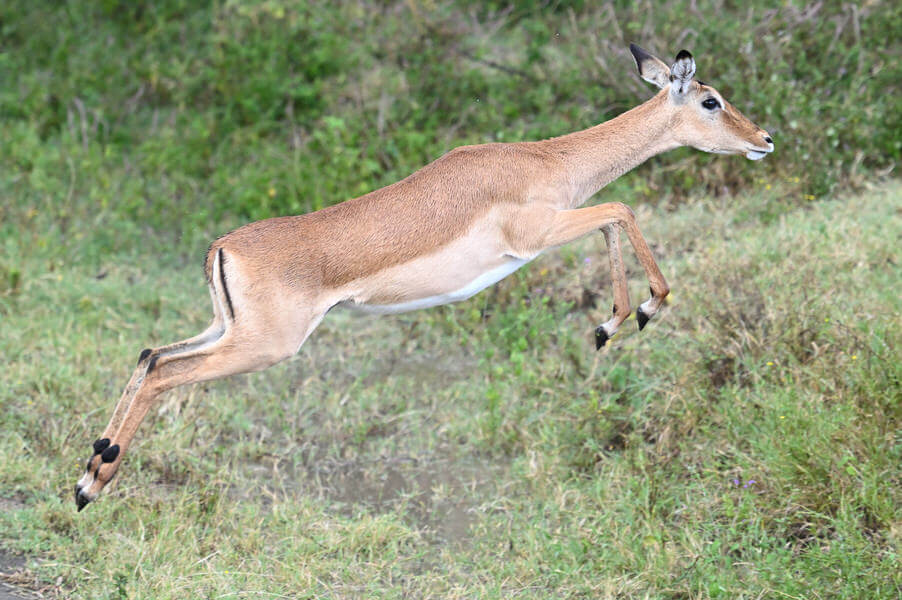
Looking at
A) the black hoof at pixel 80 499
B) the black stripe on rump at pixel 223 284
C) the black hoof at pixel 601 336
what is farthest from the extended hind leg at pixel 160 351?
the black hoof at pixel 601 336

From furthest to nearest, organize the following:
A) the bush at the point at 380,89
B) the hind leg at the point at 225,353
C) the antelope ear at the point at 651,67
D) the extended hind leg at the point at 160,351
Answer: the bush at the point at 380,89 < the antelope ear at the point at 651,67 < the extended hind leg at the point at 160,351 < the hind leg at the point at 225,353

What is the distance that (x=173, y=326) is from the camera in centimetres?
750

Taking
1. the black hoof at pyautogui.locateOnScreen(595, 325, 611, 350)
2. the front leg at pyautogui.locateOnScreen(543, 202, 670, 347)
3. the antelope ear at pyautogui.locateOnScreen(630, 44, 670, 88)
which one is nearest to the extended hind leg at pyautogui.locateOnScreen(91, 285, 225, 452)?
the front leg at pyautogui.locateOnScreen(543, 202, 670, 347)

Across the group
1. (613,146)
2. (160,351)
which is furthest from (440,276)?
(160,351)

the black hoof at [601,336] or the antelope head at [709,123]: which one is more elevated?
the antelope head at [709,123]

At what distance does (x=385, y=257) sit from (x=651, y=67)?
62.6 inches

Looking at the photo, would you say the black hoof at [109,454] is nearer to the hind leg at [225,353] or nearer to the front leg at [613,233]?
the hind leg at [225,353]

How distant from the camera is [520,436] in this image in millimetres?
6344

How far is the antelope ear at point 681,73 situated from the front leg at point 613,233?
0.69 m

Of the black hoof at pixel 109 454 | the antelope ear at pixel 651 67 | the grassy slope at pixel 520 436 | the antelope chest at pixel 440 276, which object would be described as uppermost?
the antelope ear at pixel 651 67

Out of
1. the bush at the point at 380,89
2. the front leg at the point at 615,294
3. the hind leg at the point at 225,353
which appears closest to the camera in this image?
the hind leg at the point at 225,353

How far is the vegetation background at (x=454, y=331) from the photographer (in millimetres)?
5117

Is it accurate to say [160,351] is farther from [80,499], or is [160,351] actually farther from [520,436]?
[520,436]

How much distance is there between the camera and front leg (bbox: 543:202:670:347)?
15.8 ft
